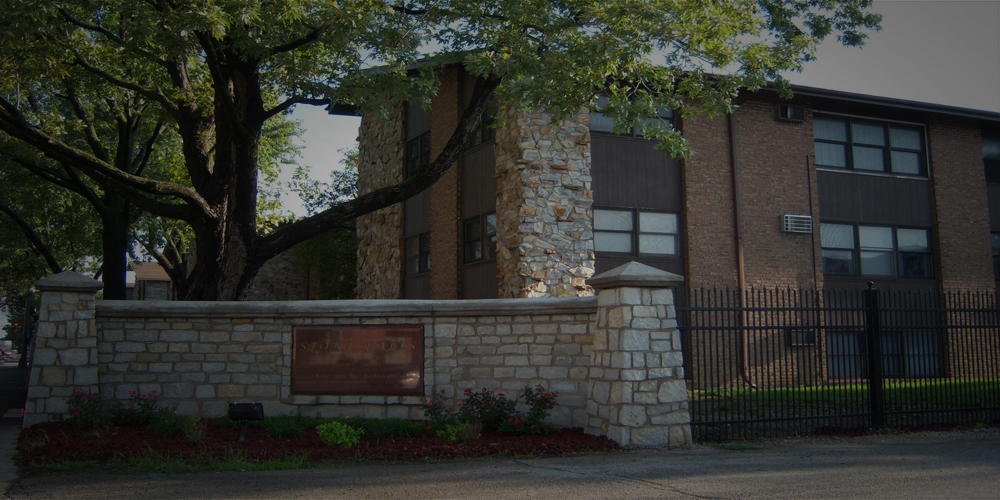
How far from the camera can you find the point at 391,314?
34.7 feet

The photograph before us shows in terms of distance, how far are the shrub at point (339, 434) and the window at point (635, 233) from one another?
7747mm

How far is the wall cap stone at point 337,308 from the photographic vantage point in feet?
34.1

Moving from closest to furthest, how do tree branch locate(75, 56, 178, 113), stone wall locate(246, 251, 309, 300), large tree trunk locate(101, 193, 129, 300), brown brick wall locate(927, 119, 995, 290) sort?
tree branch locate(75, 56, 178, 113)
brown brick wall locate(927, 119, 995, 290)
large tree trunk locate(101, 193, 129, 300)
stone wall locate(246, 251, 309, 300)

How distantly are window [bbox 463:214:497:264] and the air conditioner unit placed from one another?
21.6ft

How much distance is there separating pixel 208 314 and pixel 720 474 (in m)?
7.10

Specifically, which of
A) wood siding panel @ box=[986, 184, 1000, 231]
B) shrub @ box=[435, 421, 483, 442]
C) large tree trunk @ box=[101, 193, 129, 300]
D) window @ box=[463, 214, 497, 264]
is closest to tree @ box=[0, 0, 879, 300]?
window @ box=[463, 214, 497, 264]

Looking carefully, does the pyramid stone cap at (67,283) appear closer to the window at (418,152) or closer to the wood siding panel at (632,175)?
the wood siding panel at (632,175)

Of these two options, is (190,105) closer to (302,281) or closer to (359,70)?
(359,70)

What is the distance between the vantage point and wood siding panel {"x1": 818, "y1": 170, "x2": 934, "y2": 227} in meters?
18.2

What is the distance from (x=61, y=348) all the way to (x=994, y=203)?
70.6 feet

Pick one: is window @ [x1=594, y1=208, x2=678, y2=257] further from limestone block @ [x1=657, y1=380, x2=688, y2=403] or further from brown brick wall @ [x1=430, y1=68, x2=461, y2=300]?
limestone block @ [x1=657, y1=380, x2=688, y2=403]

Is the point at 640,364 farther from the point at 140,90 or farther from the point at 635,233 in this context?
the point at 140,90

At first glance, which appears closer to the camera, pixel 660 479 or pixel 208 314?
pixel 660 479

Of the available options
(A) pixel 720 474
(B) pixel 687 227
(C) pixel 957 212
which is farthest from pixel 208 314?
(C) pixel 957 212
